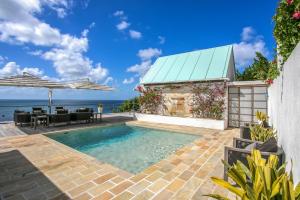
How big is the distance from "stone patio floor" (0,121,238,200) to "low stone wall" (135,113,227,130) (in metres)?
4.56

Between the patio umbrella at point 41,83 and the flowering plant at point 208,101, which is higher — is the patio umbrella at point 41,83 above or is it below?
above

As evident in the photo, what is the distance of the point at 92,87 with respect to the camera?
41.9 ft

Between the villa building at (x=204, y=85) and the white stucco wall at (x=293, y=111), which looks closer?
the white stucco wall at (x=293, y=111)

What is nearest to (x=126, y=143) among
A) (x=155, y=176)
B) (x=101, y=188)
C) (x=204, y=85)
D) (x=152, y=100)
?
(x=155, y=176)

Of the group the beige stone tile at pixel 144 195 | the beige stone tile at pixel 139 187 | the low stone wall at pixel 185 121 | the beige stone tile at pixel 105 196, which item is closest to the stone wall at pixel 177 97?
the low stone wall at pixel 185 121

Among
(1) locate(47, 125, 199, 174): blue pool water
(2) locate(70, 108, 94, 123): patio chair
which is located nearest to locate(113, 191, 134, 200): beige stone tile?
(1) locate(47, 125, 199, 174): blue pool water

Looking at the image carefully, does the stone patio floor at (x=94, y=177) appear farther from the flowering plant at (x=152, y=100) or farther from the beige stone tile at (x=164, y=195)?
the flowering plant at (x=152, y=100)

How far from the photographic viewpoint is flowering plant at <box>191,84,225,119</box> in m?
10.6

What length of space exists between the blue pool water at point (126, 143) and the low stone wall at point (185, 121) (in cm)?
180

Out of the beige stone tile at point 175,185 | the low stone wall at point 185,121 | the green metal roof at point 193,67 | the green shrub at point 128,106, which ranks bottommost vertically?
the beige stone tile at point 175,185

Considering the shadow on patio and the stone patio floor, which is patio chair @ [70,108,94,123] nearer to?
the stone patio floor

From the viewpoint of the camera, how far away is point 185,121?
1132 cm

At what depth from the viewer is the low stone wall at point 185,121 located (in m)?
10.0

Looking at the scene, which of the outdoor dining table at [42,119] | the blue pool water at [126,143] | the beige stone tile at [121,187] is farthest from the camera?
the outdoor dining table at [42,119]
